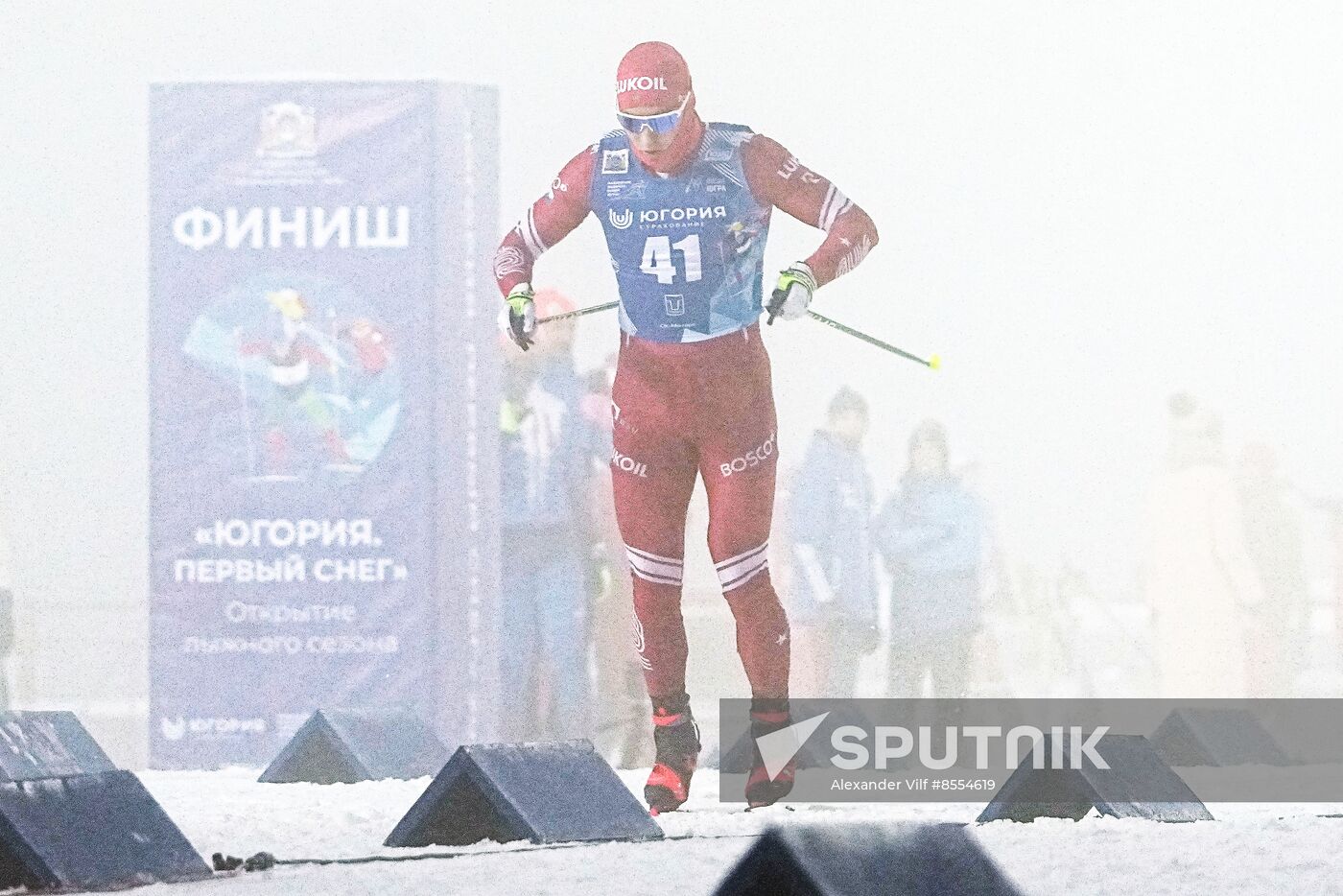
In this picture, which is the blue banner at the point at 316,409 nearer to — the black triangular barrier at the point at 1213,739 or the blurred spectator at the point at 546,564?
the blurred spectator at the point at 546,564

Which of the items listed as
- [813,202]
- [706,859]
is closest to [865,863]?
[706,859]

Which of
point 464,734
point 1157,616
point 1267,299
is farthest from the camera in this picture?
point 1267,299

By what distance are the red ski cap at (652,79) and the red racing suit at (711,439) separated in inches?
3.9

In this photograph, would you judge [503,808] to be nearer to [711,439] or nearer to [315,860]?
[315,860]

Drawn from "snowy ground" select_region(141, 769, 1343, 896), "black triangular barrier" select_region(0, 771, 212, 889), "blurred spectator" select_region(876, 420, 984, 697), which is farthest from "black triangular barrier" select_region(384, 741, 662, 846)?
"blurred spectator" select_region(876, 420, 984, 697)

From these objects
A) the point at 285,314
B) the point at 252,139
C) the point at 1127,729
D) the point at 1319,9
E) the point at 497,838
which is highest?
the point at 1319,9

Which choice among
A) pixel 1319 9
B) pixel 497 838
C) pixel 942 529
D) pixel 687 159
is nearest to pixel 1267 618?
pixel 942 529

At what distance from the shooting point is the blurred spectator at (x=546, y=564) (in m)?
6.81

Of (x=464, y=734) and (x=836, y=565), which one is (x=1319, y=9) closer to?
(x=836, y=565)

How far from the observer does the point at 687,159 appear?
167 inches

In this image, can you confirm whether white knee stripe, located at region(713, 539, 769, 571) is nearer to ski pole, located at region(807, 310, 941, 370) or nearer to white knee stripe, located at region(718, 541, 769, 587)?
white knee stripe, located at region(718, 541, 769, 587)

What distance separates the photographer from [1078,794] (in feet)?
12.6

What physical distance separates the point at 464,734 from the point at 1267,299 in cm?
647

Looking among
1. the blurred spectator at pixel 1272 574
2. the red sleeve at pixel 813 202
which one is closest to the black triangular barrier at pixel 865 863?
the red sleeve at pixel 813 202
